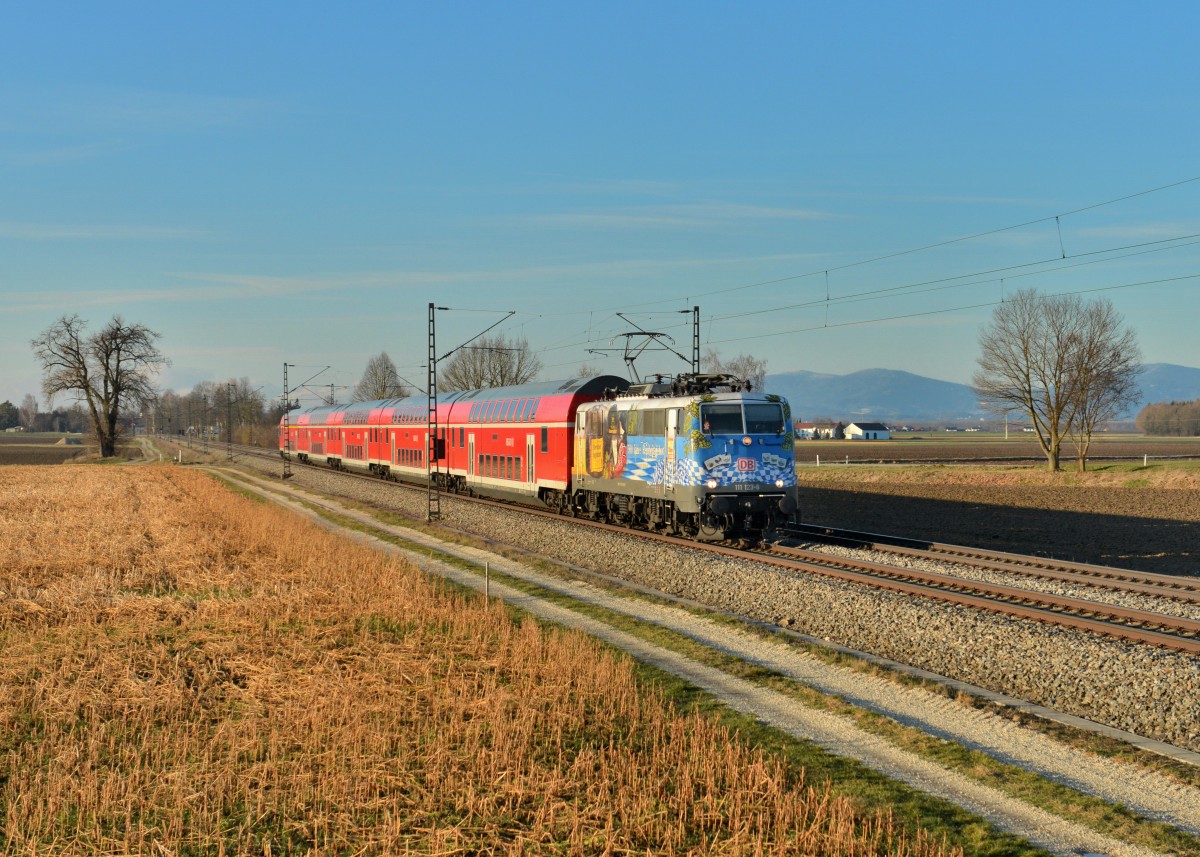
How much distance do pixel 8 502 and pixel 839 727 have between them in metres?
40.7

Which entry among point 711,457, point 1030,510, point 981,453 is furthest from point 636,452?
point 981,453

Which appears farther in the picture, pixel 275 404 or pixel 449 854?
pixel 275 404

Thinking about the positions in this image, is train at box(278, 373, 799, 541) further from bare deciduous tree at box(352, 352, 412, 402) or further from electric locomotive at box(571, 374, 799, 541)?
bare deciduous tree at box(352, 352, 412, 402)

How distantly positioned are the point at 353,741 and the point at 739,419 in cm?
1782

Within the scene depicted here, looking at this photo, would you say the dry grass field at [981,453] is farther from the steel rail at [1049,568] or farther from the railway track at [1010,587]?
the railway track at [1010,587]

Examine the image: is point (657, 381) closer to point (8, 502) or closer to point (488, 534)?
point (488, 534)

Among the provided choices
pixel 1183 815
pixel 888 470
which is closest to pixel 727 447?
pixel 1183 815

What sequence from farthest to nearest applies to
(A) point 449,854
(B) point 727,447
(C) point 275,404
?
(C) point 275,404 → (B) point 727,447 → (A) point 449,854

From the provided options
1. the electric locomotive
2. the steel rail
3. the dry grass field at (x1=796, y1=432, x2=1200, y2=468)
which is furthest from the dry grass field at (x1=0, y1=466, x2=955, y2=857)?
the dry grass field at (x1=796, y1=432, x2=1200, y2=468)

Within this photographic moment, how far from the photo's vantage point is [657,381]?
30391mm

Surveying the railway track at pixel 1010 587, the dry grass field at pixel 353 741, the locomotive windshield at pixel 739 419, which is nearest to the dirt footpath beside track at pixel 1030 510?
the railway track at pixel 1010 587

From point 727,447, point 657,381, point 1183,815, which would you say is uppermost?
point 657,381

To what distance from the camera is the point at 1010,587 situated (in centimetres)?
2059

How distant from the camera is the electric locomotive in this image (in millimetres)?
26500
